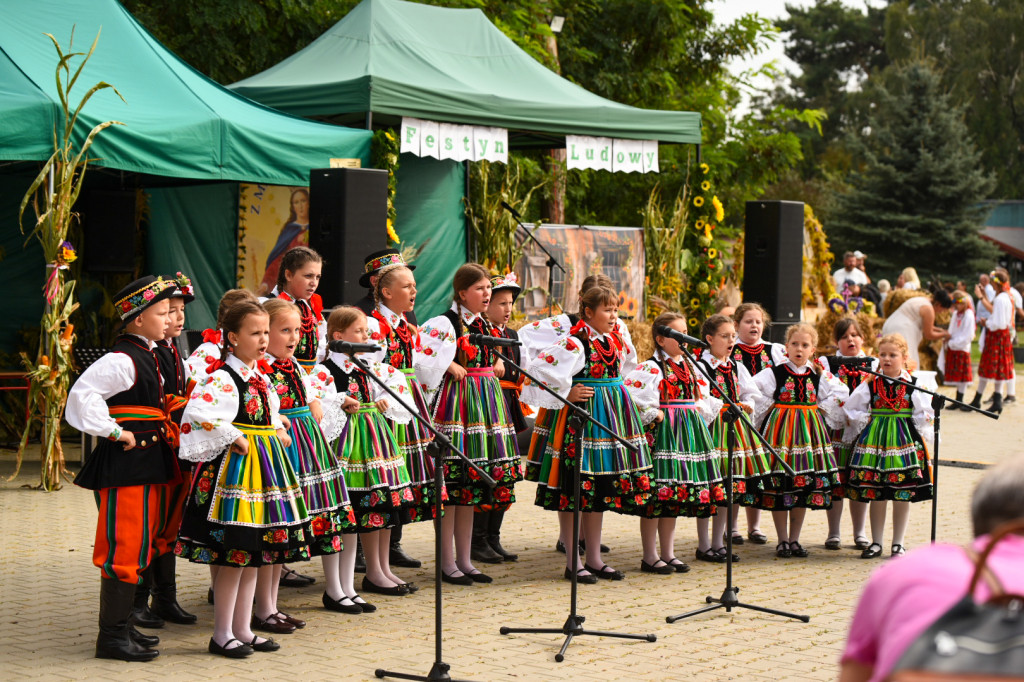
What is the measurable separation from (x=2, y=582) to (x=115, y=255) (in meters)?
6.37

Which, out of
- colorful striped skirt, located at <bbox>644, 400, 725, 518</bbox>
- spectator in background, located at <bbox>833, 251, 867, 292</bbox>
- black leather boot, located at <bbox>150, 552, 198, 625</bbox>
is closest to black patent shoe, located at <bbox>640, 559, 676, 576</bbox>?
colorful striped skirt, located at <bbox>644, 400, 725, 518</bbox>

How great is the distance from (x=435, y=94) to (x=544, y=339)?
209 inches

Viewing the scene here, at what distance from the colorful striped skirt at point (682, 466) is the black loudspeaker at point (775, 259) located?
5.11m

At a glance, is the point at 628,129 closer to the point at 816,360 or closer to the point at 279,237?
the point at 279,237

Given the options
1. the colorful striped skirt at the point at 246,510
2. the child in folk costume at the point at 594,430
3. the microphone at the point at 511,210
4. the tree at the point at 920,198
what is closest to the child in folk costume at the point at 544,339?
the child in folk costume at the point at 594,430

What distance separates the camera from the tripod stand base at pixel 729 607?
231 inches

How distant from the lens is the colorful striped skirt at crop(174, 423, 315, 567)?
16.5 ft

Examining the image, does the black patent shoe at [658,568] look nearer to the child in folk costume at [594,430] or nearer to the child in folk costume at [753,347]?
the child in folk costume at [594,430]

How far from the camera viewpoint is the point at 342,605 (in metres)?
5.97

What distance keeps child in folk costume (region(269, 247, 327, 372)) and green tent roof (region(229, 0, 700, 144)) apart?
486cm

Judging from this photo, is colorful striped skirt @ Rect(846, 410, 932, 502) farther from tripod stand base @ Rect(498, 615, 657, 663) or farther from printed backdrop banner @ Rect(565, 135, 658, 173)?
printed backdrop banner @ Rect(565, 135, 658, 173)

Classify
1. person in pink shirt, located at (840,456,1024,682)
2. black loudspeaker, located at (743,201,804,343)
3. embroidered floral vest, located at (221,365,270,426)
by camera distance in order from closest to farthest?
person in pink shirt, located at (840,456,1024,682) < embroidered floral vest, located at (221,365,270,426) < black loudspeaker, located at (743,201,804,343)

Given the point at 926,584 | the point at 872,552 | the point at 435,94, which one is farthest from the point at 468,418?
the point at 435,94

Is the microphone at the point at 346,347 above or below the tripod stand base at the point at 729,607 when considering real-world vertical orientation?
above
